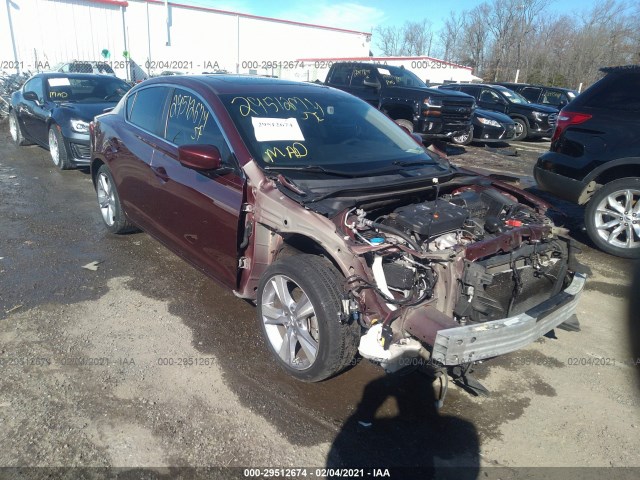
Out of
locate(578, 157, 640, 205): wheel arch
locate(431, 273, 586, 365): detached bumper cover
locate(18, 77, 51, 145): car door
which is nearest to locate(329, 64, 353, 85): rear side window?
locate(18, 77, 51, 145): car door

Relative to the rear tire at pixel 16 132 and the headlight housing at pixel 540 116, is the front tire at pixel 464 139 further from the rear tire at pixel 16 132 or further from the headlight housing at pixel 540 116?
the rear tire at pixel 16 132

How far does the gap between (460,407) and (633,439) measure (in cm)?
94

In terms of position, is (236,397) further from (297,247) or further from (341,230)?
(341,230)

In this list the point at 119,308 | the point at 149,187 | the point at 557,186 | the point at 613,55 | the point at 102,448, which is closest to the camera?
the point at 102,448

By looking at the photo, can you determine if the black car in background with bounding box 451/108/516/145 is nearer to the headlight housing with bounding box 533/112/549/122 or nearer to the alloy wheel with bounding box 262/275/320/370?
the headlight housing with bounding box 533/112/549/122

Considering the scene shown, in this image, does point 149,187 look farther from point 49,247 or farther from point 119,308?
point 49,247

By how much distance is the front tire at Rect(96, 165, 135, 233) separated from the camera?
5.03 meters

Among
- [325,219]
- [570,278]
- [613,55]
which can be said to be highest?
[613,55]

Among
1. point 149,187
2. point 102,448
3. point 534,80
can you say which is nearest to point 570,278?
point 102,448

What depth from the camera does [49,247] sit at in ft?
16.6

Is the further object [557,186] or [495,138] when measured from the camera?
[495,138]

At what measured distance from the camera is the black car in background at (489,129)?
1234 centimetres

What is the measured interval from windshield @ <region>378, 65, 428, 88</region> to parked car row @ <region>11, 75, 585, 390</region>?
721 centimetres

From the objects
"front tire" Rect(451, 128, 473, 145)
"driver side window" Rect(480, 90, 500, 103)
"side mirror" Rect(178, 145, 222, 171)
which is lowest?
"front tire" Rect(451, 128, 473, 145)
